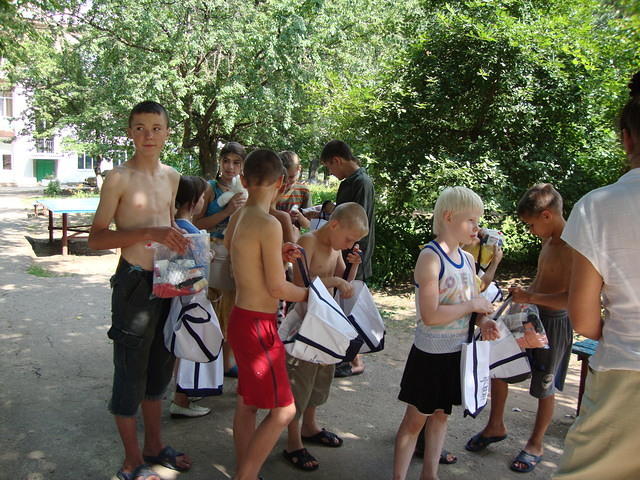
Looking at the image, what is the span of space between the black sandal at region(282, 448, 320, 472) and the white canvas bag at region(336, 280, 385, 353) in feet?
2.36

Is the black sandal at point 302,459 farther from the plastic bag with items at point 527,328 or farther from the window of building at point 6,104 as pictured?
the window of building at point 6,104

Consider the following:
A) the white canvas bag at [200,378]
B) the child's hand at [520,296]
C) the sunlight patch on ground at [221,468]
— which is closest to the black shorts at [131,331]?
the white canvas bag at [200,378]

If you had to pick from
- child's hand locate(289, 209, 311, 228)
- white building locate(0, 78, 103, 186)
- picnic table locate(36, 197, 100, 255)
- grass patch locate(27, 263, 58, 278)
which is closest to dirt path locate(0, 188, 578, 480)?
child's hand locate(289, 209, 311, 228)

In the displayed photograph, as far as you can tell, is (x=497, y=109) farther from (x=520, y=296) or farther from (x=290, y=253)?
(x=290, y=253)

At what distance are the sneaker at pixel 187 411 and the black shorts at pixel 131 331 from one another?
2.98 feet

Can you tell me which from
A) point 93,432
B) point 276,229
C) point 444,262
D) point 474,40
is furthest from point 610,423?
point 474,40

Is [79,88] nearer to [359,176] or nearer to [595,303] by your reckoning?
[359,176]

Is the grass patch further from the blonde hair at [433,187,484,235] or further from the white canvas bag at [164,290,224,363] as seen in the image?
the blonde hair at [433,187,484,235]

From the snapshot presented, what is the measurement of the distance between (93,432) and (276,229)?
1992 millimetres

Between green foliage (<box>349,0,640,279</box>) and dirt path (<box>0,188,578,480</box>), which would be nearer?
dirt path (<box>0,188,578,480</box>)

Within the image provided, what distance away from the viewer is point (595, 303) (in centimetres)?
184

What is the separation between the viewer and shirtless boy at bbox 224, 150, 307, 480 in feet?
8.65

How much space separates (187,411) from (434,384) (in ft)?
6.24

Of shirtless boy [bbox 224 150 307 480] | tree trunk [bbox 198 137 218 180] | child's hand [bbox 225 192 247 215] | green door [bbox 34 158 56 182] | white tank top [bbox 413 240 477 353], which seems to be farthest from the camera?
green door [bbox 34 158 56 182]
